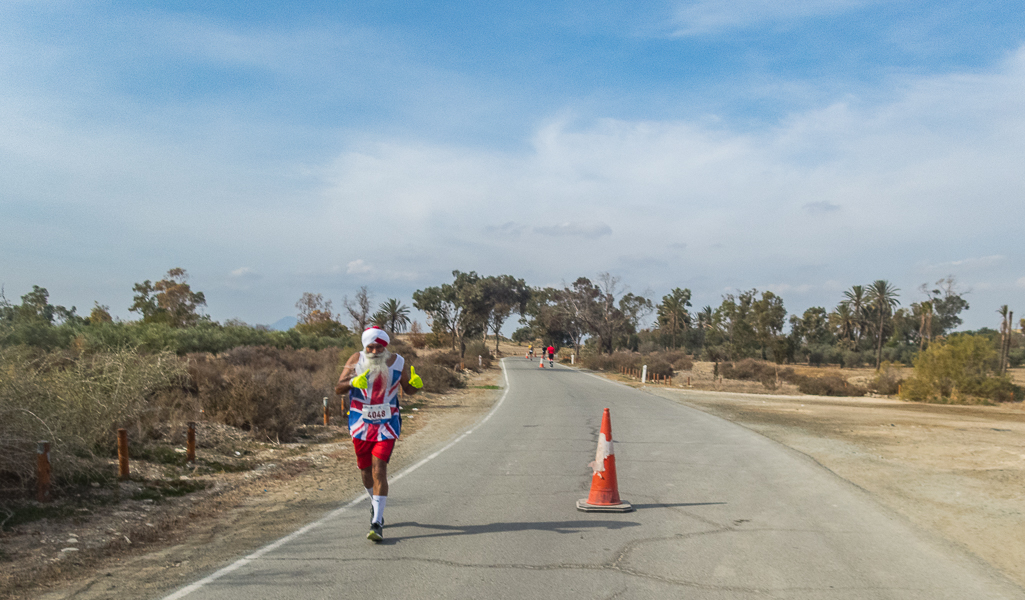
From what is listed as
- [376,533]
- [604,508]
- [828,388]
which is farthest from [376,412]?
[828,388]

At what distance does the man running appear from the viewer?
6.35 metres

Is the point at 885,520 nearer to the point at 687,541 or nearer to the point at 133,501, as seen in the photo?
the point at 687,541

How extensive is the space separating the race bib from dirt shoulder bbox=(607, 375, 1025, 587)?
18.2 feet

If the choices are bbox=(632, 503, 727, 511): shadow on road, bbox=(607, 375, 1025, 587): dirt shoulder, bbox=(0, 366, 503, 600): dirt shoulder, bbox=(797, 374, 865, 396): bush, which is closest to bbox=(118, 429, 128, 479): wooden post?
bbox=(0, 366, 503, 600): dirt shoulder

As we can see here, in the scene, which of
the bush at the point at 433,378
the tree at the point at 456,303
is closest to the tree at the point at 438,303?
the tree at the point at 456,303

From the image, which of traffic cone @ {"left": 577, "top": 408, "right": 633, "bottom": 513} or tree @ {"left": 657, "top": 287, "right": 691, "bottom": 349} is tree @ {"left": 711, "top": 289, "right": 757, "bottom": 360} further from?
traffic cone @ {"left": 577, "top": 408, "right": 633, "bottom": 513}

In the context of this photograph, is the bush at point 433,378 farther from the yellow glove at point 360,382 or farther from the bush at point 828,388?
the yellow glove at point 360,382

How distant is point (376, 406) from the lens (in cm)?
641

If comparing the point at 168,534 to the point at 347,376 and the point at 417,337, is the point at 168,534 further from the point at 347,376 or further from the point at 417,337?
the point at 417,337

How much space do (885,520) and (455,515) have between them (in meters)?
4.80

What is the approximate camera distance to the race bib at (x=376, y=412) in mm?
6398

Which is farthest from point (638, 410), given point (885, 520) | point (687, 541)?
point (687, 541)

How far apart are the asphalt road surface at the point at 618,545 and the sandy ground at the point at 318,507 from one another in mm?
521

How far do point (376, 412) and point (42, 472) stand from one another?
382cm
